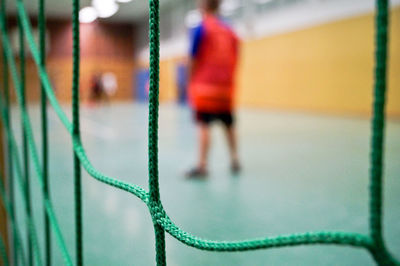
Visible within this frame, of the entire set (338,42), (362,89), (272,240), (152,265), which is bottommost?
(152,265)

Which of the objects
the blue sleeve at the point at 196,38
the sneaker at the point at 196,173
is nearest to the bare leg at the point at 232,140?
the sneaker at the point at 196,173

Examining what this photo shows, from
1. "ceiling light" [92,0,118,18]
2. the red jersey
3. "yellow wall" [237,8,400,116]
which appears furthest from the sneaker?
"ceiling light" [92,0,118,18]

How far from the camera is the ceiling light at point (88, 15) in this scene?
38.6ft

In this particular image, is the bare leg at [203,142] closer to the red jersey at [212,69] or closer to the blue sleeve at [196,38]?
the red jersey at [212,69]

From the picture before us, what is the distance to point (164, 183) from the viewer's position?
180cm

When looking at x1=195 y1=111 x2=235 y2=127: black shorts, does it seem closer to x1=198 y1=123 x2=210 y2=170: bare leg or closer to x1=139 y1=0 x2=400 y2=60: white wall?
x1=198 y1=123 x2=210 y2=170: bare leg

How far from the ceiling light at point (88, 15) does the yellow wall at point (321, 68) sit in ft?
19.6

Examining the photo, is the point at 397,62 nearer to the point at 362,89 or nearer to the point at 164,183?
the point at 362,89

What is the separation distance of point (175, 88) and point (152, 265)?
38.2 feet

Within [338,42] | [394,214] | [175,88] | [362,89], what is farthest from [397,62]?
[175,88]

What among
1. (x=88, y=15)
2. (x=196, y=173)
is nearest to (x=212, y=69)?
(x=196, y=173)

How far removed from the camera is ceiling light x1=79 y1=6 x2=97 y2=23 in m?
11.8

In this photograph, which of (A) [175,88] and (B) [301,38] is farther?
(A) [175,88]

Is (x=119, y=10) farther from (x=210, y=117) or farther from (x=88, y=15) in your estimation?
(x=210, y=117)
